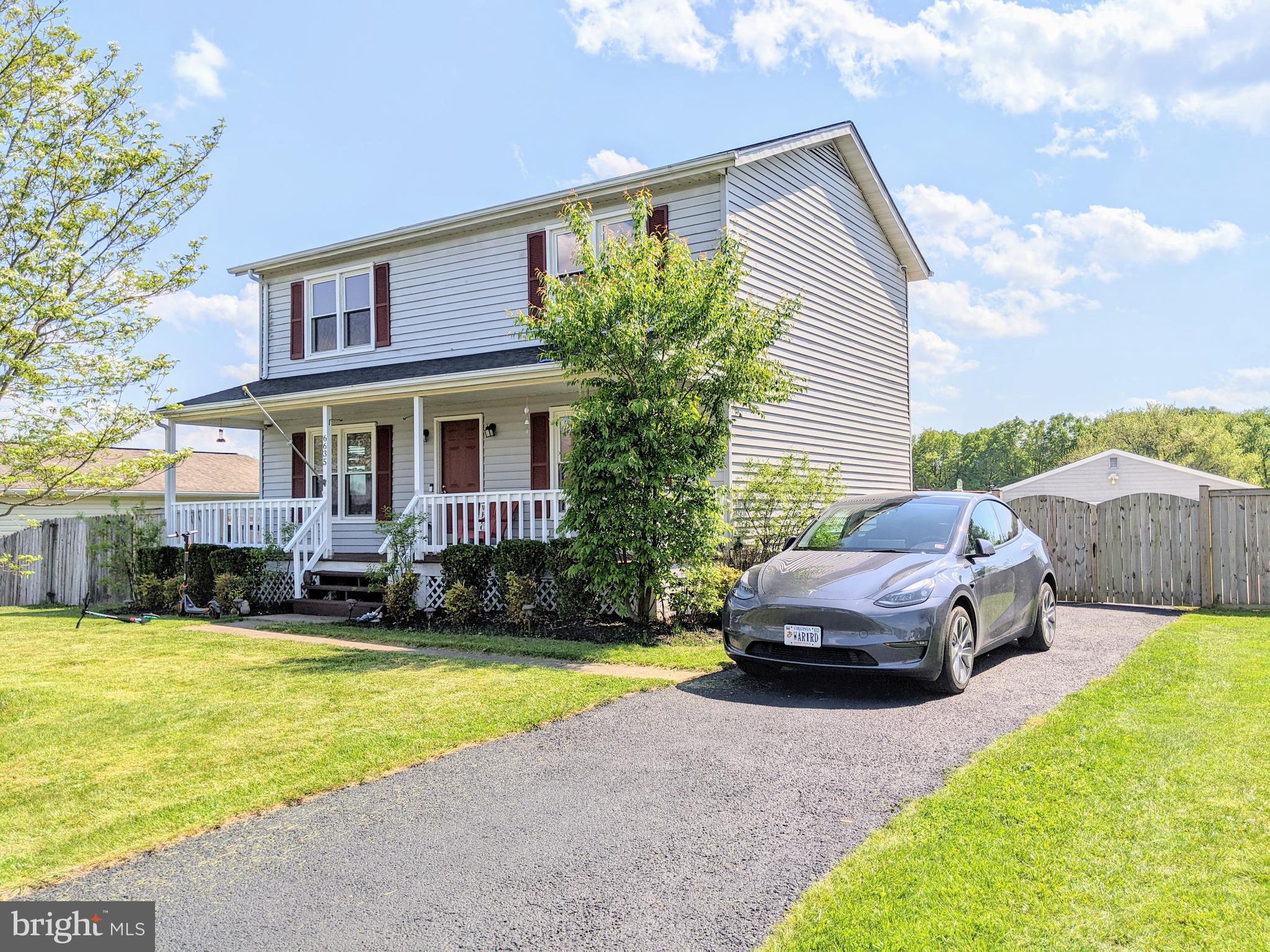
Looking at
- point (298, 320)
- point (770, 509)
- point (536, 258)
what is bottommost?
point (770, 509)

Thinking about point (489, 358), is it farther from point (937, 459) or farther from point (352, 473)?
point (937, 459)

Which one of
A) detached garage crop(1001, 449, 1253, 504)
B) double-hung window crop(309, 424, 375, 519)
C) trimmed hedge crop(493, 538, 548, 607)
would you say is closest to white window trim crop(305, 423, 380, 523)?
double-hung window crop(309, 424, 375, 519)

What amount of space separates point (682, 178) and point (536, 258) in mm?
3031

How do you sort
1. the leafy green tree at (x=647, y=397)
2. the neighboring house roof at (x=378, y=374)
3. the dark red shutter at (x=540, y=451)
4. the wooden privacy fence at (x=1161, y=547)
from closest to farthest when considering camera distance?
the leafy green tree at (x=647, y=397), the wooden privacy fence at (x=1161, y=547), the neighboring house roof at (x=378, y=374), the dark red shutter at (x=540, y=451)

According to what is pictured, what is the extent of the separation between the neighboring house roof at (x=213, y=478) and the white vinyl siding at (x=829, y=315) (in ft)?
75.5

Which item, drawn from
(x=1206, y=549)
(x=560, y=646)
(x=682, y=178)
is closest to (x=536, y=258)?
(x=682, y=178)

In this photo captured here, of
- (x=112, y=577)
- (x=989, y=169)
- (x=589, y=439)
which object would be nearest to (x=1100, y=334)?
(x=989, y=169)

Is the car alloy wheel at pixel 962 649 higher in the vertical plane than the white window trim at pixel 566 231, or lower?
lower

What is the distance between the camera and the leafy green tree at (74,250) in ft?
19.5

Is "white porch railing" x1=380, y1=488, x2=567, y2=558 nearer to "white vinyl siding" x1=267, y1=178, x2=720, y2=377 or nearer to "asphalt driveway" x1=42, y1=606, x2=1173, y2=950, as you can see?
"white vinyl siding" x1=267, y1=178, x2=720, y2=377

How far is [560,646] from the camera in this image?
8.84 meters

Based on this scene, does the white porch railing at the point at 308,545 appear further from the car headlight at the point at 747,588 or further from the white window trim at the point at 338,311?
the car headlight at the point at 747,588

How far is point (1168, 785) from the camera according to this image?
386cm

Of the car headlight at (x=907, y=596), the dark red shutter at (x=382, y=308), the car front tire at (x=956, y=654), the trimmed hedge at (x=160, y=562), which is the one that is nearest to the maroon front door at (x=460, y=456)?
the dark red shutter at (x=382, y=308)
